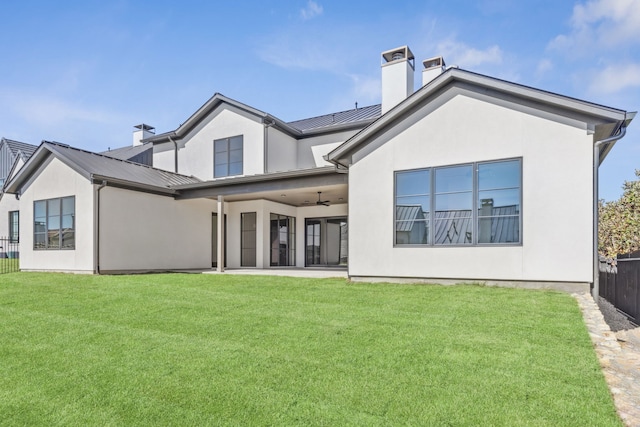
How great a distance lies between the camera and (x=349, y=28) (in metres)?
13.3

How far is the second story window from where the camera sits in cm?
1552

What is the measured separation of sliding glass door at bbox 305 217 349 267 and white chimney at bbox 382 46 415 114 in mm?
5778

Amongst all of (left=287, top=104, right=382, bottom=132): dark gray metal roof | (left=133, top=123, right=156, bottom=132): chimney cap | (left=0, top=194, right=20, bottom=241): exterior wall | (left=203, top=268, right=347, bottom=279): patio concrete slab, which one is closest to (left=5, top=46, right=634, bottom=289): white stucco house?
(left=287, top=104, right=382, bottom=132): dark gray metal roof

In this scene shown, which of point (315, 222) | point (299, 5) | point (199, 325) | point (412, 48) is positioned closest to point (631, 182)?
point (412, 48)

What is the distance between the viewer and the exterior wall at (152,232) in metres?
12.5

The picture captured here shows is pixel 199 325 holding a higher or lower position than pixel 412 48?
lower

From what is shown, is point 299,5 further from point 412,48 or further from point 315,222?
point 315,222

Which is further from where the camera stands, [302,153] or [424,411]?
[302,153]

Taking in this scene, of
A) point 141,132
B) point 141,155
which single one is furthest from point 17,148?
point 141,155

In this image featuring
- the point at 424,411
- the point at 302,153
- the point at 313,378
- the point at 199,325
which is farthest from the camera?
the point at 302,153

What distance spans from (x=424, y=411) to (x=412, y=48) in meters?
13.2

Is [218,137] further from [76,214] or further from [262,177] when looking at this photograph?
[76,214]

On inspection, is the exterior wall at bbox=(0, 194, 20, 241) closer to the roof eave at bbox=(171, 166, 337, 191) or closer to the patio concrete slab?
the roof eave at bbox=(171, 166, 337, 191)

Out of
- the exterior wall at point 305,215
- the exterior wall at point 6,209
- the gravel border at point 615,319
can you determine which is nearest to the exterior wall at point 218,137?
the exterior wall at point 305,215
